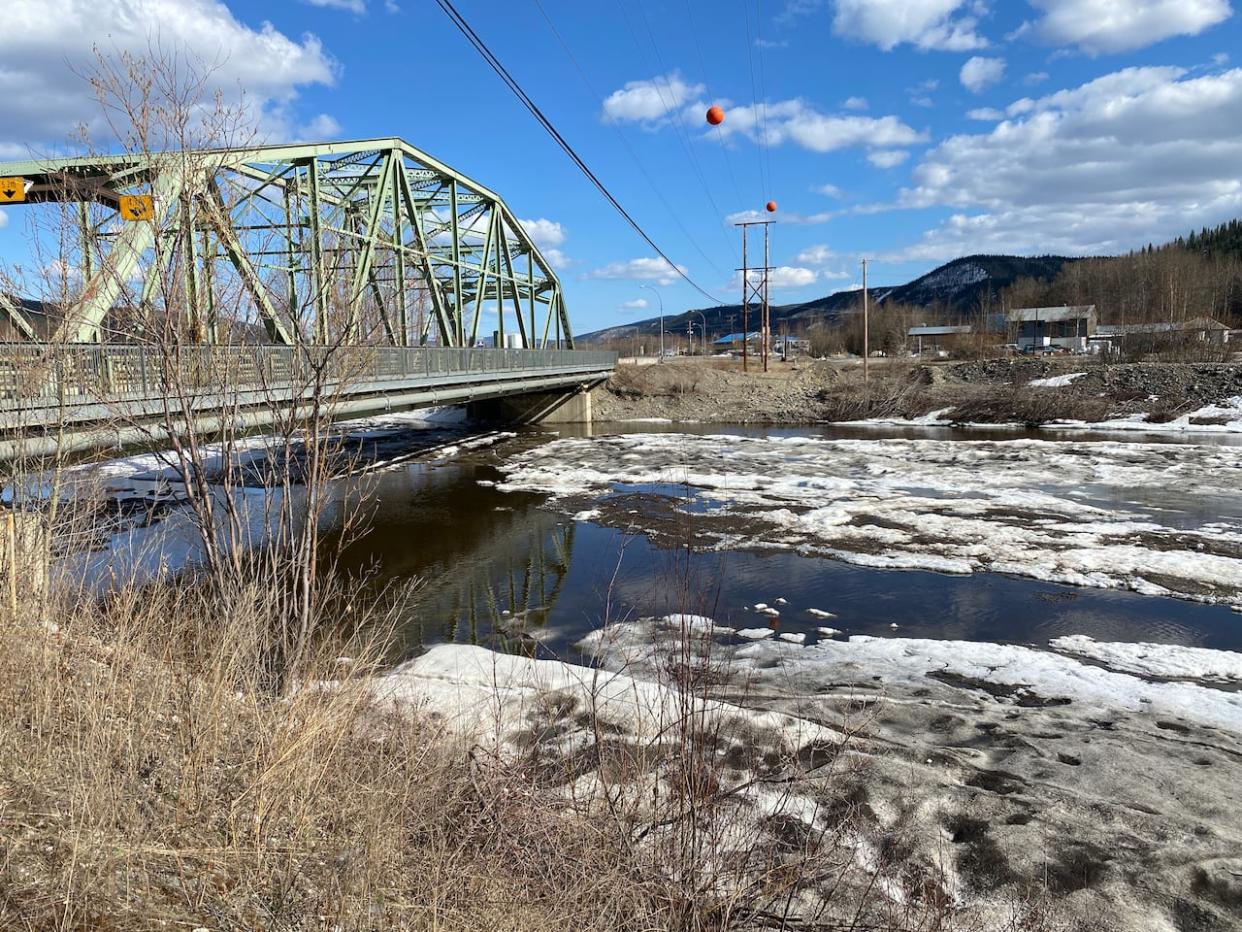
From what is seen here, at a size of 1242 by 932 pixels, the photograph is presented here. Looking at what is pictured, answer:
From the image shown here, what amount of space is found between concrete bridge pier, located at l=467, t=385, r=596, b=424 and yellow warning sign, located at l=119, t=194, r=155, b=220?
40409 millimetres

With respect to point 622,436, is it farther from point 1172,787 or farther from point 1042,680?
point 1172,787

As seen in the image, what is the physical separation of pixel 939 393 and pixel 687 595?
43.5 m

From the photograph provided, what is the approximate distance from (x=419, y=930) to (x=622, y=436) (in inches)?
1448

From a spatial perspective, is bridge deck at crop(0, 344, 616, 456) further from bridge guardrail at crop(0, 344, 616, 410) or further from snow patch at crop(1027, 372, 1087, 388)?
snow patch at crop(1027, 372, 1087, 388)

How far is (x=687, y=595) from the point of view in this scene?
9.14 meters

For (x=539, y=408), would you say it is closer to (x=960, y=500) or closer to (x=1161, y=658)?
(x=960, y=500)

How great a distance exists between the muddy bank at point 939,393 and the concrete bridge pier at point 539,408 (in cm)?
339

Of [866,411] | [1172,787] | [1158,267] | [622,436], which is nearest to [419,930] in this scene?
[1172,787]

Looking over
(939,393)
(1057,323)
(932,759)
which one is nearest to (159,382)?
(932,759)

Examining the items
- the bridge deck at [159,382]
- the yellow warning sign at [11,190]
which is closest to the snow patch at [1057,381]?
the bridge deck at [159,382]

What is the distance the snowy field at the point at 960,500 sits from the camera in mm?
13969

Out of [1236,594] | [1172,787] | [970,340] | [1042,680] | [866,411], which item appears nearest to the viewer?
[1172,787]

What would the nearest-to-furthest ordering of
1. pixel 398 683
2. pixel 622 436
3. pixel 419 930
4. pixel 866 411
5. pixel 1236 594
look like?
pixel 419 930
pixel 398 683
pixel 1236 594
pixel 622 436
pixel 866 411

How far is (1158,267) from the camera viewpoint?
109 meters
